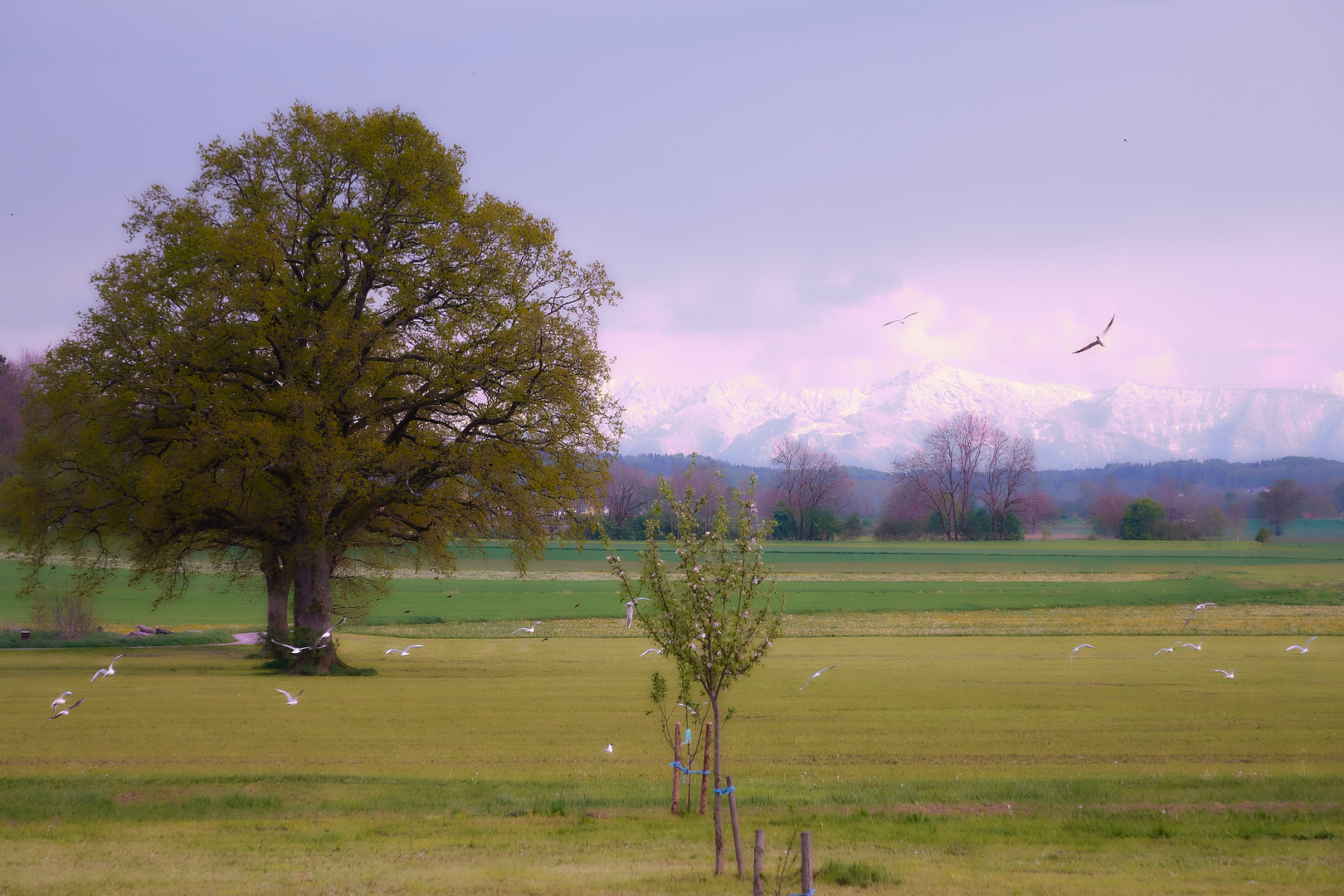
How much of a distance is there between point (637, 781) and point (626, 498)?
10086 centimetres

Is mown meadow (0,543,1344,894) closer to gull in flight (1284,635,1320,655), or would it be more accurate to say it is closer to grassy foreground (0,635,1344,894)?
grassy foreground (0,635,1344,894)

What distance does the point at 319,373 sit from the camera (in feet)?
81.5

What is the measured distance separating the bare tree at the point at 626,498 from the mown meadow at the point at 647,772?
8143 cm

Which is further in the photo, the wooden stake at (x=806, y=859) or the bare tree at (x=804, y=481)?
the bare tree at (x=804, y=481)

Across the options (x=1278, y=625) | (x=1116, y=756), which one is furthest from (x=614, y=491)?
(x=1116, y=756)

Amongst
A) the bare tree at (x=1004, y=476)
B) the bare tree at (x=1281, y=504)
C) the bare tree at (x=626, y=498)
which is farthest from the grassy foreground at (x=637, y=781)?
the bare tree at (x=1281, y=504)

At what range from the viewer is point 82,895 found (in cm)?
822

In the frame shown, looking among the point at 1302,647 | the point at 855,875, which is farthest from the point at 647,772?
the point at 1302,647

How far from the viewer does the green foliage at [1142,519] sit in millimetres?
127938

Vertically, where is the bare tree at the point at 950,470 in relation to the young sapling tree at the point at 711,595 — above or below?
above

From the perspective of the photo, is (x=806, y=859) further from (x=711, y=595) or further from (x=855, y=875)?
(x=711, y=595)

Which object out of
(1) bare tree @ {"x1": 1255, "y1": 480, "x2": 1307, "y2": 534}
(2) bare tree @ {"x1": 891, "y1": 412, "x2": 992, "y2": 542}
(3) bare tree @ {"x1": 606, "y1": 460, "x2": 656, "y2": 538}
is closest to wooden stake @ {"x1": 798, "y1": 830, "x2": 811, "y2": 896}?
(3) bare tree @ {"x1": 606, "y1": 460, "x2": 656, "y2": 538}

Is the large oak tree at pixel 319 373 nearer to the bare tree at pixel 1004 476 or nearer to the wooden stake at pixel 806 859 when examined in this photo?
the wooden stake at pixel 806 859

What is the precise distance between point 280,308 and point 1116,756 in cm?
2190
